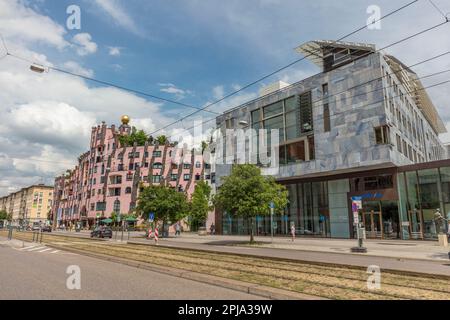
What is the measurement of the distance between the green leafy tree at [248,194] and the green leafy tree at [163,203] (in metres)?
13.6

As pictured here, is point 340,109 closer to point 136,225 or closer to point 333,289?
point 333,289

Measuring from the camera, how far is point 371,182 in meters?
31.7

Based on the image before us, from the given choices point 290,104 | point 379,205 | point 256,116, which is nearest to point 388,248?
point 379,205

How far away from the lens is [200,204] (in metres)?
68.2

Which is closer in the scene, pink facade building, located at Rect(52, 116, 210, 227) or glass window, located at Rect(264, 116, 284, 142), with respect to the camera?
glass window, located at Rect(264, 116, 284, 142)

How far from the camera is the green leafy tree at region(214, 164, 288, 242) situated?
1006 inches

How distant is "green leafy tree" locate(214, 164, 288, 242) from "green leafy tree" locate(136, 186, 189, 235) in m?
13.6

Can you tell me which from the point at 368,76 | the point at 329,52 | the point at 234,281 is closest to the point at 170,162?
the point at 329,52

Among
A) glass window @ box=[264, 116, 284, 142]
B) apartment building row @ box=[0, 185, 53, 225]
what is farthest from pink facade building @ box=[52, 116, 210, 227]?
apartment building row @ box=[0, 185, 53, 225]

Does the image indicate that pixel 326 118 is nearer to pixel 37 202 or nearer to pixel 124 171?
pixel 124 171

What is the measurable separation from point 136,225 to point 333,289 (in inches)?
2774

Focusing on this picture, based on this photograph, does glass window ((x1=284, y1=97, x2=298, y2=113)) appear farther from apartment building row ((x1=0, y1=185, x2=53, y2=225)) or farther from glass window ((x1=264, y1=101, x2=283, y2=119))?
apartment building row ((x1=0, y1=185, x2=53, y2=225))

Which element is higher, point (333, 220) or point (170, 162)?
point (170, 162)

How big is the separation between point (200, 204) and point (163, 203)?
97.4ft
